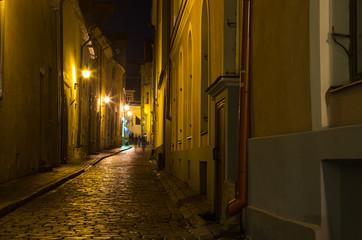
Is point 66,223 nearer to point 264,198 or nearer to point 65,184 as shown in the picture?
point 264,198

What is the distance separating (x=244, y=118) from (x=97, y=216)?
3842 millimetres

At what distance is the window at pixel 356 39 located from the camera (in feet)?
14.2

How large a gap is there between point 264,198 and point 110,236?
2.55 m

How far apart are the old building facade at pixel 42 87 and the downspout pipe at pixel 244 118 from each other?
317 inches

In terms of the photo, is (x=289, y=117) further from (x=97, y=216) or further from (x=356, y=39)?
(x=97, y=216)

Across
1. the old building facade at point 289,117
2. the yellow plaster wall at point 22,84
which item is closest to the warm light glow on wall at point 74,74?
the yellow plaster wall at point 22,84

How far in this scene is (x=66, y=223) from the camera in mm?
8086

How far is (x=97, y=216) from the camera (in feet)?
29.1

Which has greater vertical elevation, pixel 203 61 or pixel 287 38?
pixel 203 61

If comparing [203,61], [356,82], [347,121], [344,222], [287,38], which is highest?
[203,61]

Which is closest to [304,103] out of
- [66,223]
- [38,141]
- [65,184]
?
[66,223]

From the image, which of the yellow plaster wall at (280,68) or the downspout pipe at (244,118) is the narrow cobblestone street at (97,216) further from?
the yellow plaster wall at (280,68)

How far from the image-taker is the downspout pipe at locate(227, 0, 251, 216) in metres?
6.55

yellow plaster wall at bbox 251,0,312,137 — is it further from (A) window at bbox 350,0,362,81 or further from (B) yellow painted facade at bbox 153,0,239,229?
(B) yellow painted facade at bbox 153,0,239,229
